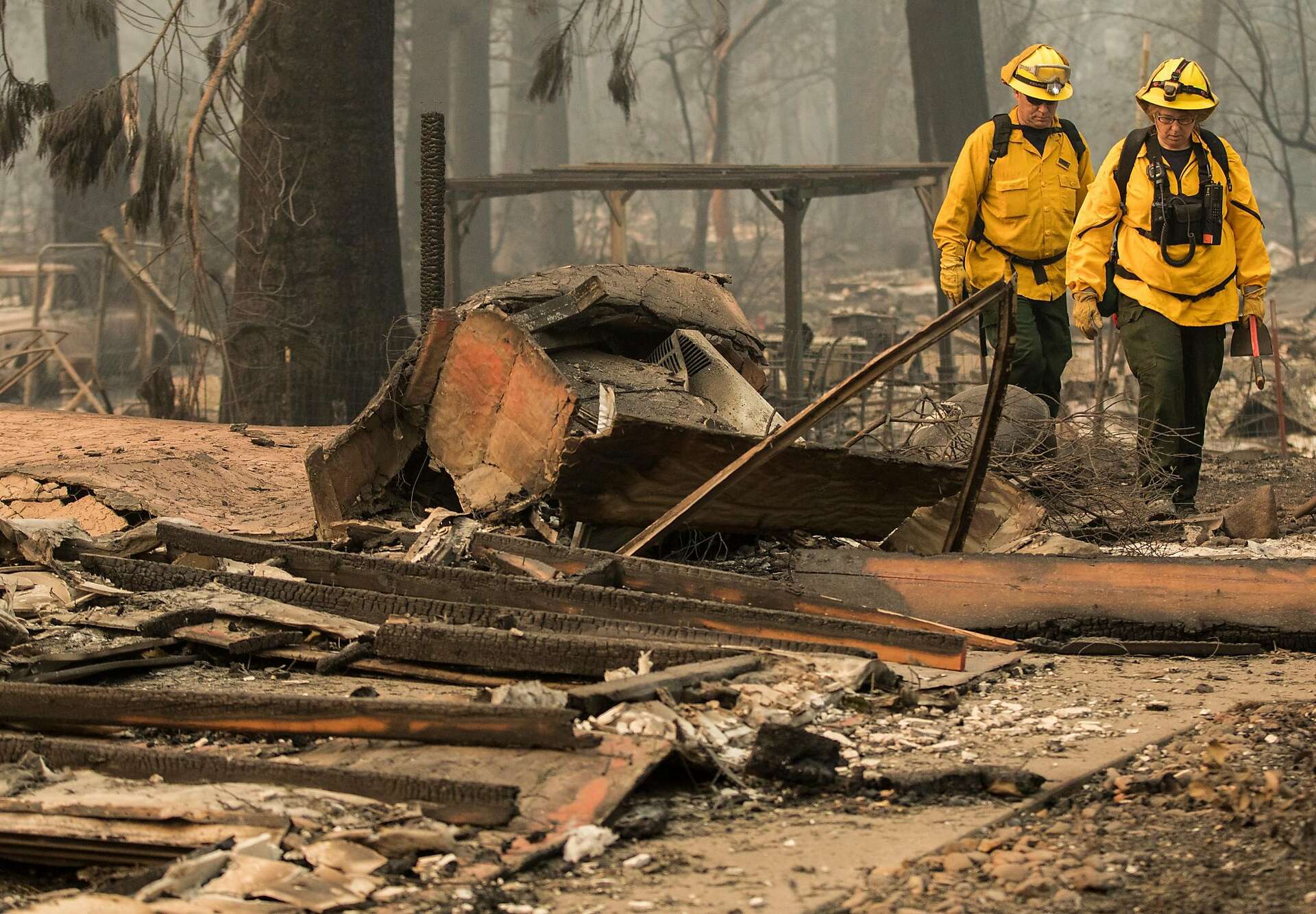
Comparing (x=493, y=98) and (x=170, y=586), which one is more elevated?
(x=493, y=98)

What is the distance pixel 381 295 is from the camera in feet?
38.9

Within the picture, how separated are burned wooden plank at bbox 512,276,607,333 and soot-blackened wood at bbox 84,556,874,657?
1.84 meters

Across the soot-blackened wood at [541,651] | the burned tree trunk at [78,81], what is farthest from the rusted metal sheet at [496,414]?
the burned tree trunk at [78,81]

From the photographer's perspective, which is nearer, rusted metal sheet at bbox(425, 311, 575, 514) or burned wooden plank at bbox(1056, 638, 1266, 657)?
burned wooden plank at bbox(1056, 638, 1266, 657)

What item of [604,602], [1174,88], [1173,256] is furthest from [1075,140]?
[604,602]

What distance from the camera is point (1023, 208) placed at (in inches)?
301

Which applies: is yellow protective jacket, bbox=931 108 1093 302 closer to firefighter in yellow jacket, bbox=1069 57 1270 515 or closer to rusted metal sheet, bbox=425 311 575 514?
firefighter in yellow jacket, bbox=1069 57 1270 515

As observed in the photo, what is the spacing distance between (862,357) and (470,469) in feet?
30.6

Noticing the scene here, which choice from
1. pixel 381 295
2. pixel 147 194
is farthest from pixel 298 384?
pixel 147 194

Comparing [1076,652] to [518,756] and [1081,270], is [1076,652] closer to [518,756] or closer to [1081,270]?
[518,756]

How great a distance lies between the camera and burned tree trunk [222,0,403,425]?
11.4 metres

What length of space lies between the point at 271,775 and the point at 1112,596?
115 inches

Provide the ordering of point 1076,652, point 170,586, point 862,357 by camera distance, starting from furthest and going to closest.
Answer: point 862,357 → point 170,586 → point 1076,652

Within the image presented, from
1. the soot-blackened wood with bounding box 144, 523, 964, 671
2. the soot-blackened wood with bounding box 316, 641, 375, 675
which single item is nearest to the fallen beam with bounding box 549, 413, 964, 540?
the soot-blackened wood with bounding box 144, 523, 964, 671
